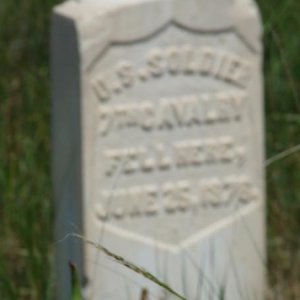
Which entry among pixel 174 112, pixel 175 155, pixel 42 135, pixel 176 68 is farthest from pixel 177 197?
pixel 42 135

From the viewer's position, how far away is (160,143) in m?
3.54

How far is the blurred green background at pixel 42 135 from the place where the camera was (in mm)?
3797

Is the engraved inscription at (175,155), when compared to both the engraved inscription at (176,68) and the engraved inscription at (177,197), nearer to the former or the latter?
the engraved inscription at (177,197)

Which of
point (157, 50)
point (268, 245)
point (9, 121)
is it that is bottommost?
point (268, 245)

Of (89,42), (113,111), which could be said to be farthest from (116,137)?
(89,42)

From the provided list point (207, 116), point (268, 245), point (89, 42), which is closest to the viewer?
point (89, 42)

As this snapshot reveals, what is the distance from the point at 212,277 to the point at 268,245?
51 cm

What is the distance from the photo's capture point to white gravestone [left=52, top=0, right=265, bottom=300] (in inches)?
133

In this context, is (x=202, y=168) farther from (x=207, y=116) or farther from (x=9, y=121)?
(x=9, y=121)

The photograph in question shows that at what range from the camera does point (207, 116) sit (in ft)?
11.7

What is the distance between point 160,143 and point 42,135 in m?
0.79

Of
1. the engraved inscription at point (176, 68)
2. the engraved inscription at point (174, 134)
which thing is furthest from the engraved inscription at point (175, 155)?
the engraved inscription at point (176, 68)

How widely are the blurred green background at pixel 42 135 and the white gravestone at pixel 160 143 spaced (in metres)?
0.15

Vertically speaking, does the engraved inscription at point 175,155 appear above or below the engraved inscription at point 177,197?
above
